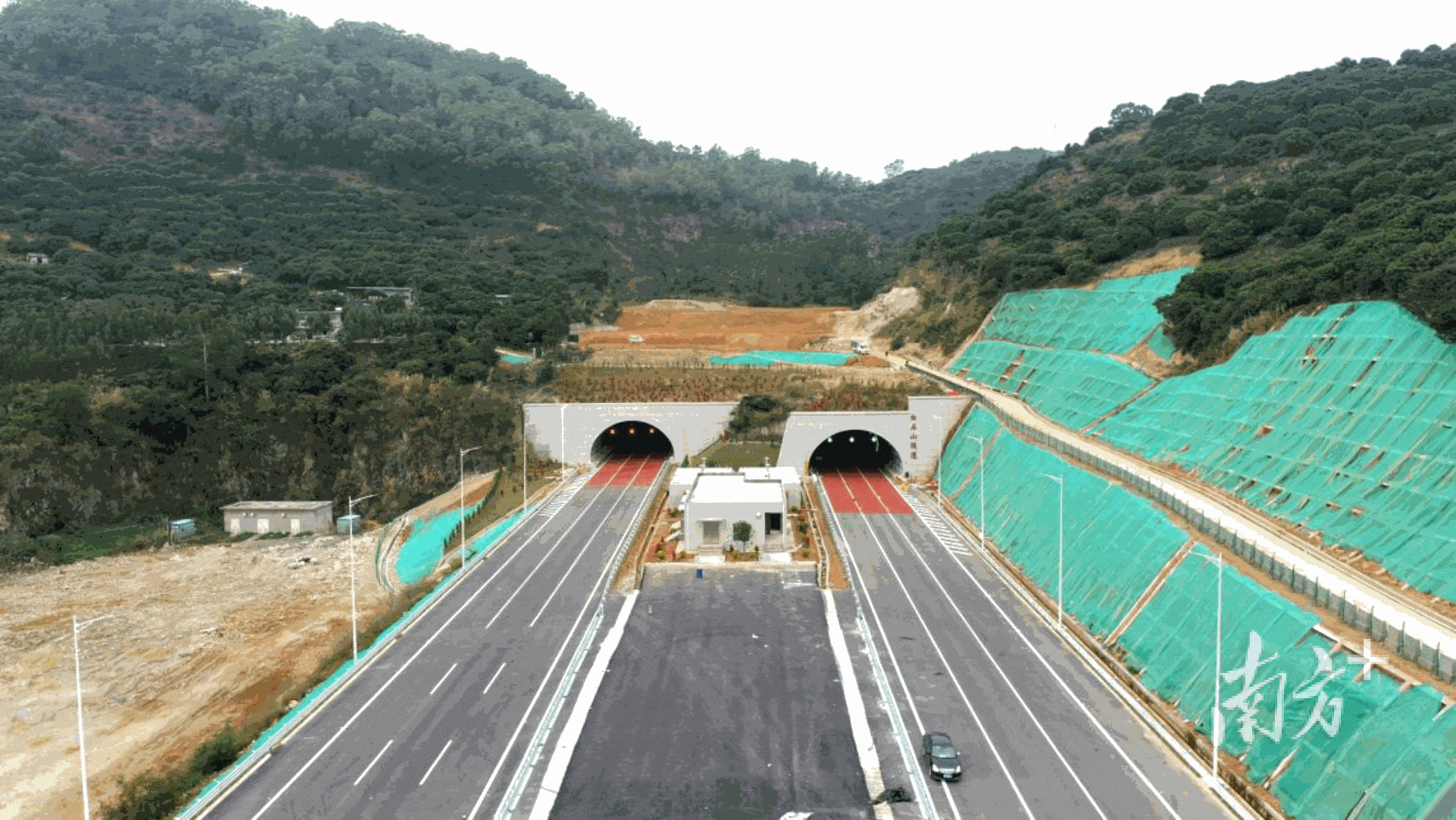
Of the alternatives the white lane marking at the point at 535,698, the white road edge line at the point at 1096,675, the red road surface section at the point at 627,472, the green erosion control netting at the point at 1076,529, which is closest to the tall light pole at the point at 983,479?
the green erosion control netting at the point at 1076,529

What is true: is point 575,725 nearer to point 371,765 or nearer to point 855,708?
point 371,765

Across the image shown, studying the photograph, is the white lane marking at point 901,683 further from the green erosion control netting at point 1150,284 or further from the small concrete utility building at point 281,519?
the small concrete utility building at point 281,519

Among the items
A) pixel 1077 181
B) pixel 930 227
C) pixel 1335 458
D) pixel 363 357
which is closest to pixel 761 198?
pixel 930 227

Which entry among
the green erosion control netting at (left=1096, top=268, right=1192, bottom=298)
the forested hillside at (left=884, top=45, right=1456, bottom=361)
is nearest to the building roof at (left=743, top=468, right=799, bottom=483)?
the forested hillside at (left=884, top=45, right=1456, bottom=361)

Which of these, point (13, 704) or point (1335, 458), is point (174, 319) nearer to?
point (13, 704)

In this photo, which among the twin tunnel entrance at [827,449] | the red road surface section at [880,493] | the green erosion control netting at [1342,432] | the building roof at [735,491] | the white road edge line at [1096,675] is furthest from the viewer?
the twin tunnel entrance at [827,449]
